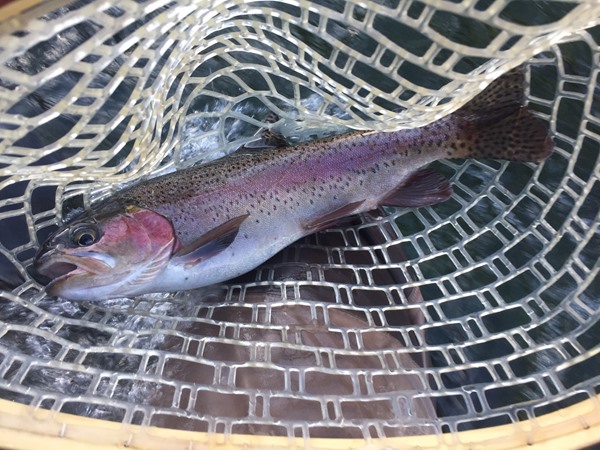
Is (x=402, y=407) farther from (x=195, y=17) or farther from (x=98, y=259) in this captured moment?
(x=195, y=17)

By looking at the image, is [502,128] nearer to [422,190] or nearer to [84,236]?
[422,190]

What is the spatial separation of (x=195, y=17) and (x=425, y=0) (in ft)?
2.56

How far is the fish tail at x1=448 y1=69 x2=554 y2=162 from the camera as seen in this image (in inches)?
92.7

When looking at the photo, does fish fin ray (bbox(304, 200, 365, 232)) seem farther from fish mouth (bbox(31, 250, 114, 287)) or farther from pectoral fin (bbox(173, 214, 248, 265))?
fish mouth (bbox(31, 250, 114, 287))

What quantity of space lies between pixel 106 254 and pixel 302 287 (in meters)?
0.83

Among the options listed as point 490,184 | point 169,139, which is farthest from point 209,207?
point 490,184

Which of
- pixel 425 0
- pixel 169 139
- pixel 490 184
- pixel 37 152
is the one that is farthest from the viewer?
pixel 490 184

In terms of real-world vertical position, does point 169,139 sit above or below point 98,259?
above

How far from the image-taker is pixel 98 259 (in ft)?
6.87

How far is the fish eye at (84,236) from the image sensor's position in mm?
2076

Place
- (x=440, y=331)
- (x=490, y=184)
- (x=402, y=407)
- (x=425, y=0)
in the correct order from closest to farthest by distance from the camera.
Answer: (x=425, y=0)
(x=402, y=407)
(x=490, y=184)
(x=440, y=331)

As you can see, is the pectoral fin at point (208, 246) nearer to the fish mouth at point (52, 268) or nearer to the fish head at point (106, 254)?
the fish head at point (106, 254)

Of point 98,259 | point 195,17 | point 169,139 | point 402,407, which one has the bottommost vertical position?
point 402,407

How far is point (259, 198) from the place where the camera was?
2.42 meters
